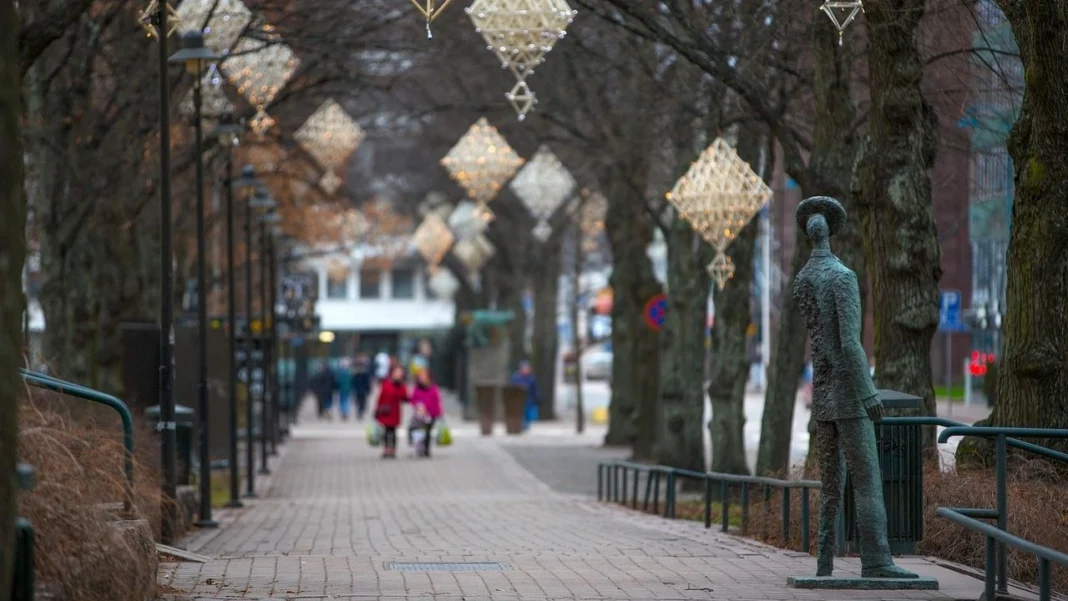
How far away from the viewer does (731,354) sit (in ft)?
82.6

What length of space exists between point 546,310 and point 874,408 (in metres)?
43.9

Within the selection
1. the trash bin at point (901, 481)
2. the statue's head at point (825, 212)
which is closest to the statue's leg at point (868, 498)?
the statue's head at point (825, 212)

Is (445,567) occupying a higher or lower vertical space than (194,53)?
lower

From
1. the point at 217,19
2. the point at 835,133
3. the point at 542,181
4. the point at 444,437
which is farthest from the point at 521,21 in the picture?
the point at 444,437

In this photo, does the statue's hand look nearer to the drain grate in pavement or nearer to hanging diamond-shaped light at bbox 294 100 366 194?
the drain grate in pavement

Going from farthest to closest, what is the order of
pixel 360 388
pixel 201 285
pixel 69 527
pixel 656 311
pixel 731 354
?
pixel 360 388, pixel 656 311, pixel 731 354, pixel 201 285, pixel 69 527

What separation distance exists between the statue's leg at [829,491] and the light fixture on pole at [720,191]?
9.67 m

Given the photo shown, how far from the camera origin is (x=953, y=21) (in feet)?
64.4

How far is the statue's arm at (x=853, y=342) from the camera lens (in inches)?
428

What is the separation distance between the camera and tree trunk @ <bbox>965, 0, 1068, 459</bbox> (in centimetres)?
1450

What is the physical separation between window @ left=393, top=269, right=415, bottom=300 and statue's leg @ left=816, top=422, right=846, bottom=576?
123 metres

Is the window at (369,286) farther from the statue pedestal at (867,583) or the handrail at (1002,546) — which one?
the handrail at (1002,546)

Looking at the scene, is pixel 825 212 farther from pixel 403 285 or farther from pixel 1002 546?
pixel 403 285

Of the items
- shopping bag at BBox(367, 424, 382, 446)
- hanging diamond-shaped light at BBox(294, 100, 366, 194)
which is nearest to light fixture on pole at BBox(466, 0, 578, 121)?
hanging diamond-shaped light at BBox(294, 100, 366, 194)
